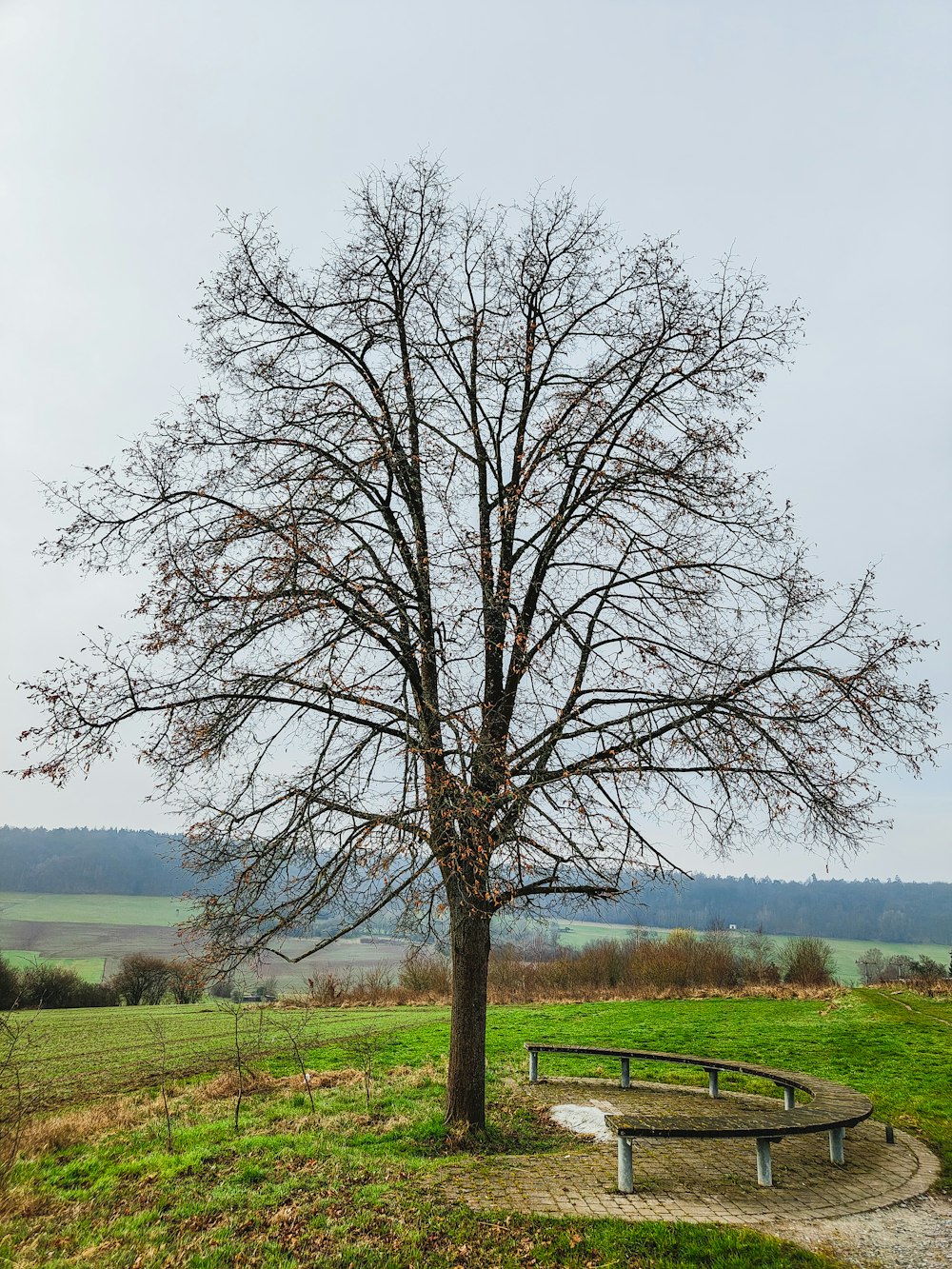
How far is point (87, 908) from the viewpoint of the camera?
201 ft

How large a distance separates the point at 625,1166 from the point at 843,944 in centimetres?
10026

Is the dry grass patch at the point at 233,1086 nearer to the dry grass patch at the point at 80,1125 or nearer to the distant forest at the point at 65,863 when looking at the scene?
the dry grass patch at the point at 80,1125

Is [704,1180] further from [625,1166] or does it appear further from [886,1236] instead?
[886,1236]

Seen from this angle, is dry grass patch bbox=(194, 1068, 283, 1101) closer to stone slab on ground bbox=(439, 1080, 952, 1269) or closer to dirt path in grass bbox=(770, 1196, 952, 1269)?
stone slab on ground bbox=(439, 1080, 952, 1269)

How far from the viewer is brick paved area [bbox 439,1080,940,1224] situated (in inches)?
243

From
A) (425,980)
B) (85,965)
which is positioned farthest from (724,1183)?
(85,965)

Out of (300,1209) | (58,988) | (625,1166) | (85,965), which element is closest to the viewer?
(300,1209)

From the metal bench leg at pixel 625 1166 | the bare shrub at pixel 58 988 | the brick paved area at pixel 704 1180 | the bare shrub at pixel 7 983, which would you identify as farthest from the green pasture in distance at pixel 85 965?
the metal bench leg at pixel 625 1166

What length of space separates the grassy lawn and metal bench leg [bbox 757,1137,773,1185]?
1514 millimetres

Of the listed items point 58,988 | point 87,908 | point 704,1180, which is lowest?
point 58,988

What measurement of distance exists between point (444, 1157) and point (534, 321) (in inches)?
380

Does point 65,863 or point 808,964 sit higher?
point 65,863

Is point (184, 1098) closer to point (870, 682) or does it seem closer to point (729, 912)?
point (870, 682)

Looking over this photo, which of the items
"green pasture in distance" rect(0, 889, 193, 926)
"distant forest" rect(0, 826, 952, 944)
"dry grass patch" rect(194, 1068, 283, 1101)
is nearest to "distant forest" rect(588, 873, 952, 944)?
"distant forest" rect(0, 826, 952, 944)
